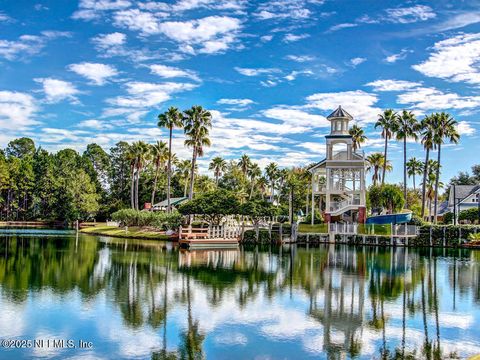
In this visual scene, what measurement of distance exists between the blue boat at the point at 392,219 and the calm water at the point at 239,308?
795 inches

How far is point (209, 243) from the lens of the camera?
53219mm

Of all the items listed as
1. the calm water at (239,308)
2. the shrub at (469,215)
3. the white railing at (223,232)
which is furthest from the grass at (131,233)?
the shrub at (469,215)

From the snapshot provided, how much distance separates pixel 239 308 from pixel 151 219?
5241 cm

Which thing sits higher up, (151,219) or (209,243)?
(151,219)

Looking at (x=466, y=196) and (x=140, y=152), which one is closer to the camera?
(x=140, y=152)

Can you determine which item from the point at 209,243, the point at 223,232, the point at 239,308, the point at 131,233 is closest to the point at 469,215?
the point at 223,232

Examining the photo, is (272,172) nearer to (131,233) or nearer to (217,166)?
(217,166)

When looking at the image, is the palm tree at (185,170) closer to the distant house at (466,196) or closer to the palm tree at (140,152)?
the palm tree at (140,152)

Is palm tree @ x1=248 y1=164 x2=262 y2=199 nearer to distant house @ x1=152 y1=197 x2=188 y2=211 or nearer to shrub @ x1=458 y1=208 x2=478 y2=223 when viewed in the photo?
distant house @ x1=152 y1=197 x2=188 y2=211

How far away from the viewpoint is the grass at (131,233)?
2554 inches

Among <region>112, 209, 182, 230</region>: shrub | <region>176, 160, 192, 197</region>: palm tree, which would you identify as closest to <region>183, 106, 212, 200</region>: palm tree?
<region>112, 209, 182, 230</region>: shrub

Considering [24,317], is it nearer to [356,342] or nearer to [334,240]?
[356,342]

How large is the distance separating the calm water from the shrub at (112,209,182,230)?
2889 centimetres

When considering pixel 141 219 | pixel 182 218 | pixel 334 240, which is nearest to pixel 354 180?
pixel 334 240
